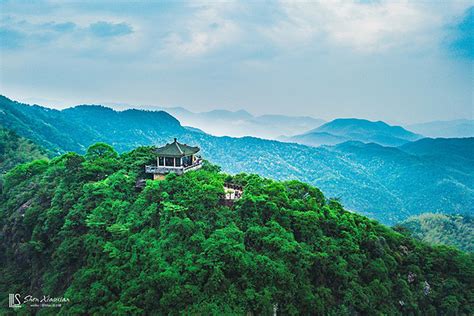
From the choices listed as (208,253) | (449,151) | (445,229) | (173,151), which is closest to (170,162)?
(173,151)

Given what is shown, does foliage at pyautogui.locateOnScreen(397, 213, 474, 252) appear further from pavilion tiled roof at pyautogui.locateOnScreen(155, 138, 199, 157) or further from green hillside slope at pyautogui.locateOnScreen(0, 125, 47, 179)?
green hillside slope at pyautogui.locateOnScreen(0, 125, 47, 179)

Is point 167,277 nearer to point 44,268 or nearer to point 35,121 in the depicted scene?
point 44,268

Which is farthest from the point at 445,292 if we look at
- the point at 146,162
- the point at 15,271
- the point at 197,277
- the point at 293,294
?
the point at 15,271

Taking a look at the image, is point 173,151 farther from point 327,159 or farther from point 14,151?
point 327,159

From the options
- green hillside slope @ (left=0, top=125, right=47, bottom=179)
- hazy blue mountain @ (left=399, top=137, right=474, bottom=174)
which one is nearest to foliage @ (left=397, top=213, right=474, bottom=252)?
green hillside slope @ (left=0, top=125, right=47, bottom=179)

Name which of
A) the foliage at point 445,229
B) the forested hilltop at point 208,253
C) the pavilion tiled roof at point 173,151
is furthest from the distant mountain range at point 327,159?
the pavilion tiled roof at point 173,151

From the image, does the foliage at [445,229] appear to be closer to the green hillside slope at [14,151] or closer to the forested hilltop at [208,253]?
the forested hilltop at [208,253]
